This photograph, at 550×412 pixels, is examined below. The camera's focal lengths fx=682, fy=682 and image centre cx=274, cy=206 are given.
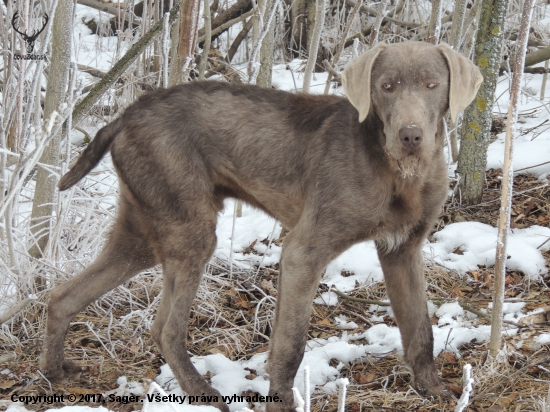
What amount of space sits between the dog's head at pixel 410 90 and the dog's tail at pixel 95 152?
1.35 meters

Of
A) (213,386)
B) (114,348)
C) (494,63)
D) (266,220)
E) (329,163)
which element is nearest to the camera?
(329,163)

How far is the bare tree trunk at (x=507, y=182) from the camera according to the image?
3.14 meters

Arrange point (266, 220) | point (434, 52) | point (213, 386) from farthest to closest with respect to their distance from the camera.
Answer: point (266, 220) → point (213, 386) → point (434, 52)

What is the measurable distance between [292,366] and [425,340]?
2.49ft

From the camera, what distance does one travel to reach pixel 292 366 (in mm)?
3480

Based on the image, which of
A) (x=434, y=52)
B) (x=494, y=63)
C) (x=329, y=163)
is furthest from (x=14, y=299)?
(x=494, y=63)

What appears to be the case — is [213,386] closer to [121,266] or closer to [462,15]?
[121,266]

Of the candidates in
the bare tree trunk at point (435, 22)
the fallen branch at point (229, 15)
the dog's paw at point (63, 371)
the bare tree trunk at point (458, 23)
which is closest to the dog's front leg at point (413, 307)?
the dog's paw at point (63, 371)

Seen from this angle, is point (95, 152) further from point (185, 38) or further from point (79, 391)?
point (79, 391)

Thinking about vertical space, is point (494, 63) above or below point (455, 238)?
above

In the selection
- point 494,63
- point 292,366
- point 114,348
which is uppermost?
point 494,63

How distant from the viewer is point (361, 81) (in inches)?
128

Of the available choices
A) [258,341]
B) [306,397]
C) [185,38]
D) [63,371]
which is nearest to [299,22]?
[185,38]

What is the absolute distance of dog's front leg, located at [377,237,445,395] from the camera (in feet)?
12.0
